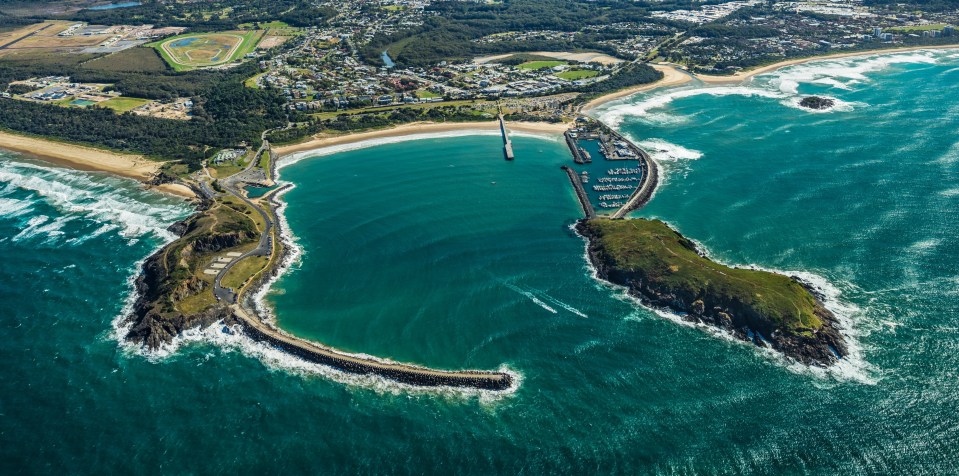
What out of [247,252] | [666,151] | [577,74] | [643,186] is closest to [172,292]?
[247,252]

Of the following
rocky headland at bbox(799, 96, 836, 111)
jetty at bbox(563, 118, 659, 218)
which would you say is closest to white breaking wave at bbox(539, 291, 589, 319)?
jetty at bbox(563, 118, 659, 218)

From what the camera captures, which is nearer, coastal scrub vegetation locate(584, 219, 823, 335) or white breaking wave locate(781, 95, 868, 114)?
coastal scrub vegetation locate(584, 219, 823, 335)

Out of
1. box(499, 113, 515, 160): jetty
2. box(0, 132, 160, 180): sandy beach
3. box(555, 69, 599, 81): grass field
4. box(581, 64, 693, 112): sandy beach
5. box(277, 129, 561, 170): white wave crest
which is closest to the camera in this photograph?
box(0, 132, 160, 180): sandy beach

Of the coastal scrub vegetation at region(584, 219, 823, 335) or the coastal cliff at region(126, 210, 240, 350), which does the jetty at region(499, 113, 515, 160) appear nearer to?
the coastal scrub vegetation at region(584, 219, 823, 335)

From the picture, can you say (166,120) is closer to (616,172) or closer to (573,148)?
(573,148)

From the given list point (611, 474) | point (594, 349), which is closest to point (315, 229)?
point (594, 349)

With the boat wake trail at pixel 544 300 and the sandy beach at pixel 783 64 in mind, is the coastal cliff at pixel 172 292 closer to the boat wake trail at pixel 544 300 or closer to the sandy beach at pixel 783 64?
the boat wake trail at pixel 544 300

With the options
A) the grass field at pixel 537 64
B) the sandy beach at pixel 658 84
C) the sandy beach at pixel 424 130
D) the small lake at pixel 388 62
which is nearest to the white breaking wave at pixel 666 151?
the sandy beach at pixel 424 130

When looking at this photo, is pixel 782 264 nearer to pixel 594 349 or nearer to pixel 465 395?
pixel 594 349
